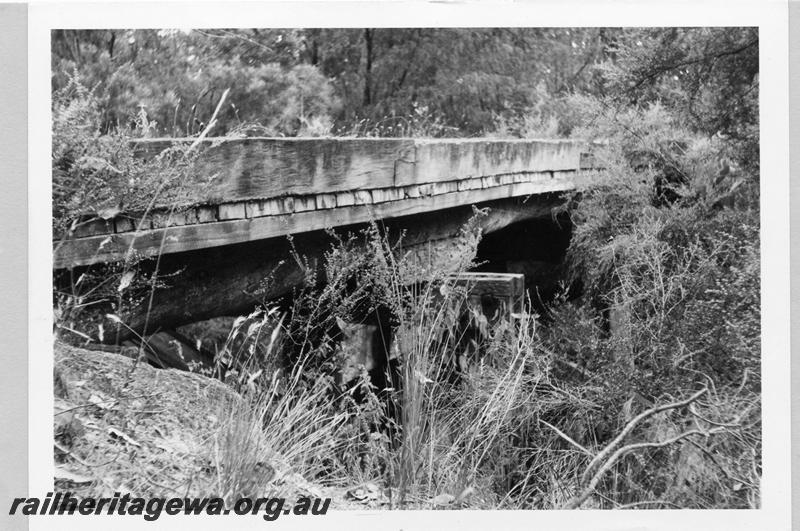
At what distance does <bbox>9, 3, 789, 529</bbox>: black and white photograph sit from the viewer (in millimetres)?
3264

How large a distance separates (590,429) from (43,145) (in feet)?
11.2

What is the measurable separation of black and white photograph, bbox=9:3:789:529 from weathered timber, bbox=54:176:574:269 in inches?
0.5

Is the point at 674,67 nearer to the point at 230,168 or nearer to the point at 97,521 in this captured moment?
the point at 230,168

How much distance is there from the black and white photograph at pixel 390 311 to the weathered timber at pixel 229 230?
0.04 ft

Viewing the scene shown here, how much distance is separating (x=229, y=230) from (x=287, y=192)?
408 mm

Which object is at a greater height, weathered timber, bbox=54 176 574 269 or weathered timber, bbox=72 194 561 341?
weathered timber, bbox=54 176 574 269

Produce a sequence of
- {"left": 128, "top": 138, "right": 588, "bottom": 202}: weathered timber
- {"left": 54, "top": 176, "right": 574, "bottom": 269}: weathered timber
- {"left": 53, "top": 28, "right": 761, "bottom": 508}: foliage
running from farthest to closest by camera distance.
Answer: {"left": 128, "top": 138, "right": 588, "bottom": 202}: weathered timber < {"left": 53, "top": 28, "right": 761, "bottom": 508}: foliage < {"left": 54, "top": 176, "right": 574, "bottom": 269}: weathered timber

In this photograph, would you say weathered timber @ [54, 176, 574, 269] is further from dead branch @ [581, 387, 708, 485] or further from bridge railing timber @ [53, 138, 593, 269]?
dead branch @ [581, 387, 708, 485]

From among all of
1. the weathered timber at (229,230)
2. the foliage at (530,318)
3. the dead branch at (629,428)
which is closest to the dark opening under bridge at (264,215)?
the weathered timber at (229,230)

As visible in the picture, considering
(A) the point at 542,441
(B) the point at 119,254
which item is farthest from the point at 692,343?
(B) the point at 119,254

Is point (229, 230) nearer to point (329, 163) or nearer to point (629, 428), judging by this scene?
point (329, 163)

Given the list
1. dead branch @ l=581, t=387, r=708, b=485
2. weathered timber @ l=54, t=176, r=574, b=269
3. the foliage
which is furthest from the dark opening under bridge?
dead branch @ l=581, t=387, r=708, b=485

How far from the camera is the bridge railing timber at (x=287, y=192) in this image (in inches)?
132

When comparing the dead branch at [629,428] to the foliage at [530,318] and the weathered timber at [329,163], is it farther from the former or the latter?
the weathered timber at [329,163]
